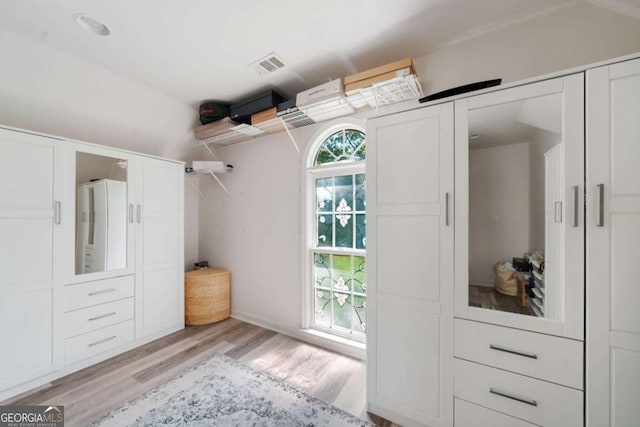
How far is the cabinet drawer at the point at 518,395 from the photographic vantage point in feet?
3.59

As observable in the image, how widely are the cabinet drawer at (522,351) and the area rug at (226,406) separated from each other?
2.73 feet

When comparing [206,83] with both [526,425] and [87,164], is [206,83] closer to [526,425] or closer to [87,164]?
[87,164]

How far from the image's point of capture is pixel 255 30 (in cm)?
175

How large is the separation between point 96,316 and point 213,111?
2.32 m

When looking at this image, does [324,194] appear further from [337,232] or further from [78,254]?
[78,254]

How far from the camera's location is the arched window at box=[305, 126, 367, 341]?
2.43 m

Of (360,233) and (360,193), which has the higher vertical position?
(360,193)

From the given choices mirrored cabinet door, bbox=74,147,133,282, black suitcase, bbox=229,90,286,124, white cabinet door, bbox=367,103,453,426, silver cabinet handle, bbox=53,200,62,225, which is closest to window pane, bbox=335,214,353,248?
white cabinet door, bbox=367,103,453,426

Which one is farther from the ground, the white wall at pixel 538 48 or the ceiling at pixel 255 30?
the ceiling at pixel 255 30

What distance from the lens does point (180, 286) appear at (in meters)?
2.78

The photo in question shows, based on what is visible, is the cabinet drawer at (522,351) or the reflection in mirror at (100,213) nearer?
the cabinet drawer at (522,351)

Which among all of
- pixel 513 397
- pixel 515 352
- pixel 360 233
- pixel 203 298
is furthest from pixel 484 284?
pixel 203 298

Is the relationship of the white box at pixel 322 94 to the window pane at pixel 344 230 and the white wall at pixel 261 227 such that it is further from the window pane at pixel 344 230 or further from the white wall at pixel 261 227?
the window pane at pixel 344 230

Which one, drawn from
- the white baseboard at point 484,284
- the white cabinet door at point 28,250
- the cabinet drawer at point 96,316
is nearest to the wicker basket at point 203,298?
the cabinet drawer at point 96,316
